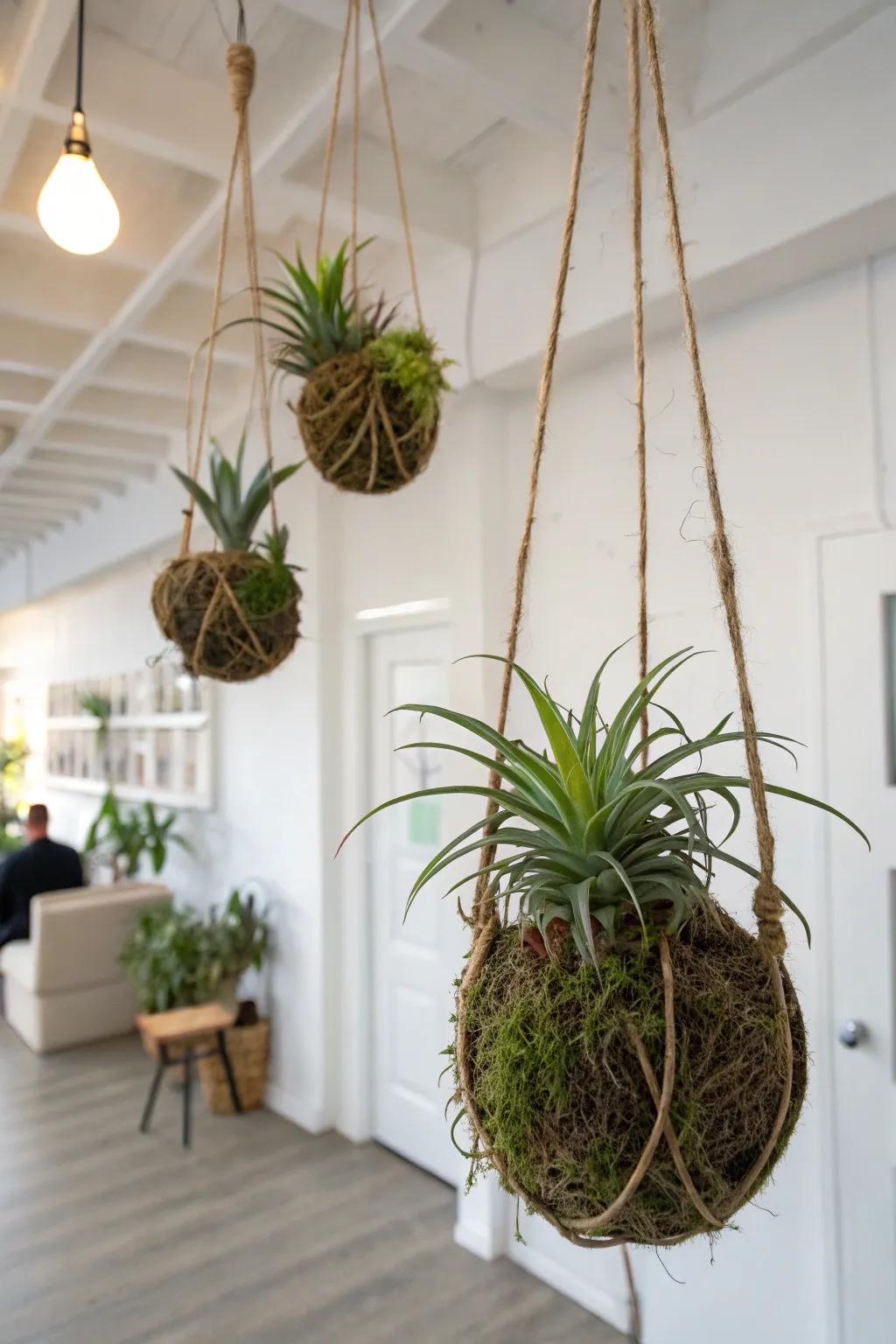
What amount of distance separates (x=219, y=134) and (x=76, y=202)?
0.82m

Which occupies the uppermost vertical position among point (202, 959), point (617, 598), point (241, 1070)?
point (617, 598)

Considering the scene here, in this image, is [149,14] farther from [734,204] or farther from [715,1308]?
[715,1308]

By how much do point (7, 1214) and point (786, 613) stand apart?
3117 mm

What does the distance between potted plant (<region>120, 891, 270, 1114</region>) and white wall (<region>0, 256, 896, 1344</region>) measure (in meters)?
0.11

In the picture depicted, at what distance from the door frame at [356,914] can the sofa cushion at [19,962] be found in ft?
6.40

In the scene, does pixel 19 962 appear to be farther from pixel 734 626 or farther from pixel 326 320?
pixel 734 626

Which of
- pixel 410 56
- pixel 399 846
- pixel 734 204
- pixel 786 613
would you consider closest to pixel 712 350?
pixel 734 204

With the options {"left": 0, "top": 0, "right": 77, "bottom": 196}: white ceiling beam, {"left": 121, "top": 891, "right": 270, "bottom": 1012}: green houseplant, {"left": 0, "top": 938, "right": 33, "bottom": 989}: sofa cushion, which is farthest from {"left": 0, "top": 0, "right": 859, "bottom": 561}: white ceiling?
{"left": 0, "top": 938, "right": 33, "bottom": 989}: sofa cushion

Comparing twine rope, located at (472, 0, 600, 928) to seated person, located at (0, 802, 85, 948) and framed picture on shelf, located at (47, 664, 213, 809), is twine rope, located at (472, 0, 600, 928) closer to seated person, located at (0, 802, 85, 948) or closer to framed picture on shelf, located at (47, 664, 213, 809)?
framed picture on shelf, located at (47, 664, 213, 809)

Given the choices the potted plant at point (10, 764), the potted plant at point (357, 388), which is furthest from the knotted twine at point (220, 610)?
the potted plant at point (10, 764)

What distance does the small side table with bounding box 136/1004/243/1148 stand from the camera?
3.45 meters

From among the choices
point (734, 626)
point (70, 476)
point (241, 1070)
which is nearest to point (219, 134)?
point (734, 626)

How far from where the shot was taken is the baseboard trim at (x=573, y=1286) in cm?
244

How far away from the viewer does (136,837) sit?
5.14 m
